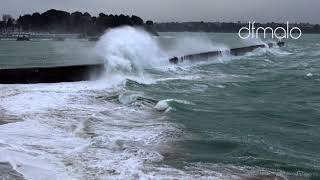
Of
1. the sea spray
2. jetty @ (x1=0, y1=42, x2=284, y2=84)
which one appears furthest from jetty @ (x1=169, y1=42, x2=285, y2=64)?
jetty @ (x1=0, y1=42, x2=284, y2=84)

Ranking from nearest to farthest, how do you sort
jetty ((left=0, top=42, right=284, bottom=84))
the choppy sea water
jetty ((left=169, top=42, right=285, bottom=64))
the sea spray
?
the choppy sea water, jetty ((left=0, top=42, right=284, bottom=84)), the sea spray, jetty ((left=169, top=42, right=285, bottom=64))

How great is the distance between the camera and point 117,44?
2552 cm

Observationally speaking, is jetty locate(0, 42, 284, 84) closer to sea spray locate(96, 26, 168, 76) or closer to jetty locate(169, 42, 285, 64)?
sea spray locate(96, 26, 168, 76)

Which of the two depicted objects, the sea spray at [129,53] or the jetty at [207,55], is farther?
the jetty at [207,55]

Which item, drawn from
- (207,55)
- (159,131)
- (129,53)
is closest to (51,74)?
(129,53)

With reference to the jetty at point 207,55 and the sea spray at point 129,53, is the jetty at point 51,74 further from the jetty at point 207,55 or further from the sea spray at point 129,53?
the jetty at point 207,55

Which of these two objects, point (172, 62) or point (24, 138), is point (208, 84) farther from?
point (24, 138)

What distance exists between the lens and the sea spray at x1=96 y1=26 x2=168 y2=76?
2216cm

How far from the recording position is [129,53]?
25406 mm

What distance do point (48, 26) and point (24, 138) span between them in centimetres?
10848

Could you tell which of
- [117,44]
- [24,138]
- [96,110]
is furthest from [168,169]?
[117,44]

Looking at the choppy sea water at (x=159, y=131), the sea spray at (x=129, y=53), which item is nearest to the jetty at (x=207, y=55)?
the sea spray at (x=129, y=53)

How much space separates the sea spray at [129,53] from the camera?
2216 cm

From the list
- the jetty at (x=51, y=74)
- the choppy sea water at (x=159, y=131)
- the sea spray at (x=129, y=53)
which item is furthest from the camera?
the sea spray at (x=129, y=53)
